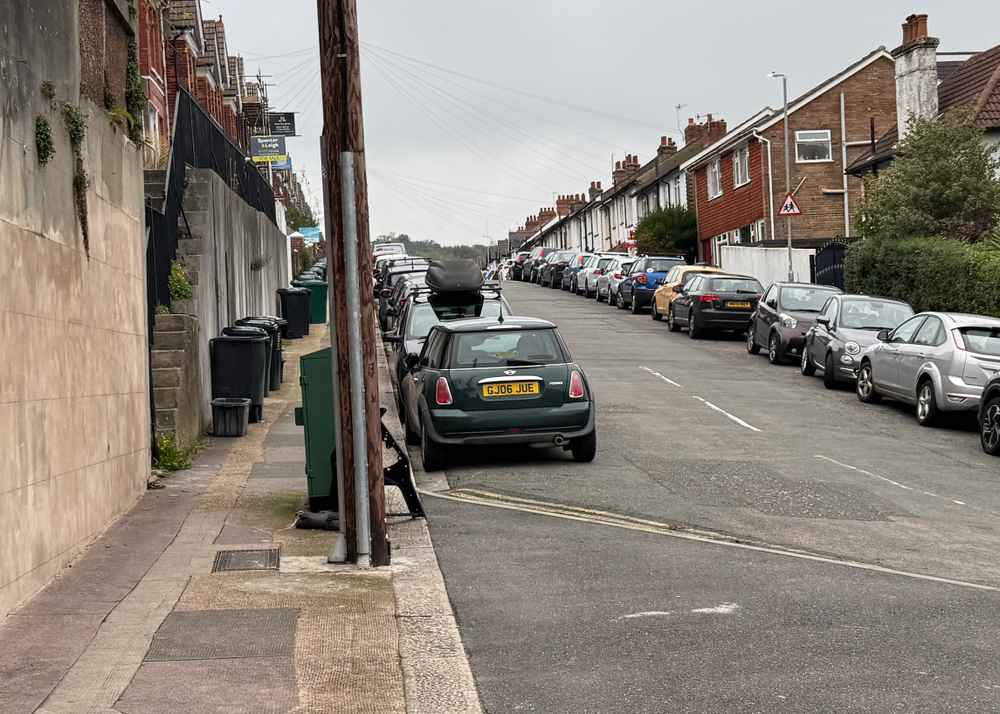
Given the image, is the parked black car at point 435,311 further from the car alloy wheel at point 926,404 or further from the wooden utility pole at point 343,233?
the wooden utility pole at point 343,233

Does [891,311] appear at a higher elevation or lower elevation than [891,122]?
lower

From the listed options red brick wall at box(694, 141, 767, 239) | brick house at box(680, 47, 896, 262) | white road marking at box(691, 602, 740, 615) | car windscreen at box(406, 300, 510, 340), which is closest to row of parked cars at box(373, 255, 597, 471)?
car windscreen at box(406, 300, 510, 340)

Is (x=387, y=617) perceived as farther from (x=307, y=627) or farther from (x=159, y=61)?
(x=159, y=61)

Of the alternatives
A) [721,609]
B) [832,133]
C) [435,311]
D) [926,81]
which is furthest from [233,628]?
[832,133]

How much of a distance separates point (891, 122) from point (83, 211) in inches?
1736

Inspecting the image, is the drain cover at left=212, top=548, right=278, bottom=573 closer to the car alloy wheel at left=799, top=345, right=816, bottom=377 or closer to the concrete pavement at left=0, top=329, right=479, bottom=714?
the concrete pavement at left=0, top=329, right=479, bottom=714

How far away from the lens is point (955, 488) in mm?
13719

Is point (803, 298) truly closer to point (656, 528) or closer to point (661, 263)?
point (661, 263)

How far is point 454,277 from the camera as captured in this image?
2264 cm

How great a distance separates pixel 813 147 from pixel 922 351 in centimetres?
3246

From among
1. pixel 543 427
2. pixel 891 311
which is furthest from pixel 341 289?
pixel 891 311

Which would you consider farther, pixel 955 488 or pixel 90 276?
pixel 955 488

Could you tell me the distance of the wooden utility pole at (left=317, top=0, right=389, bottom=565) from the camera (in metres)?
9.24

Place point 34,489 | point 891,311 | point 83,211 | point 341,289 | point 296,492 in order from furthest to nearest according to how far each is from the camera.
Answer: point 891,311
point 296,492
point 83,211
point 341,289
point 34,489
